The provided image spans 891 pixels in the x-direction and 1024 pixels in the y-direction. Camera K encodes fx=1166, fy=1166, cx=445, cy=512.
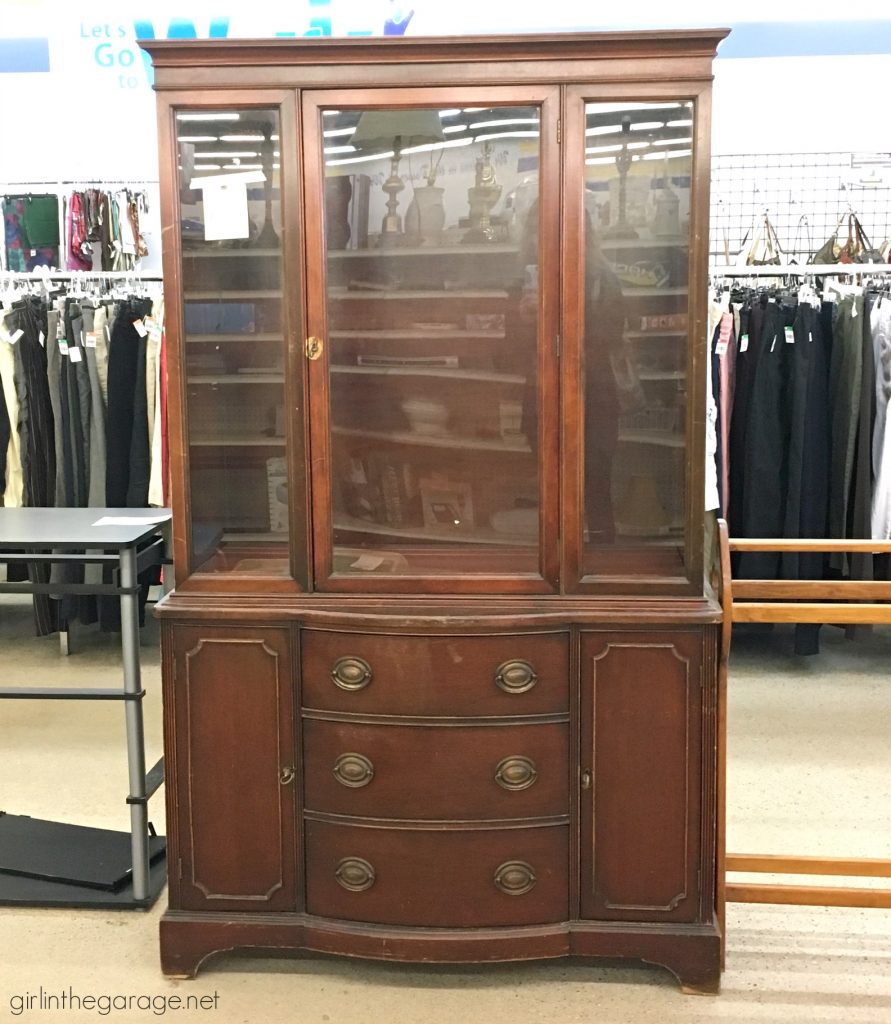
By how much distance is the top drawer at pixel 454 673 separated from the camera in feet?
8.52

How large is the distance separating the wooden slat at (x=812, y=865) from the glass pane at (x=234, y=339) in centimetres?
127

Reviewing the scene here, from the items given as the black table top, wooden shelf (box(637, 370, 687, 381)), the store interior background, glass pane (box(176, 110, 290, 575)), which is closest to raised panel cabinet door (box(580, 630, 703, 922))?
the store interior background

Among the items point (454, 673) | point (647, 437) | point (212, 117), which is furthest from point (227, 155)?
point (454, 673)

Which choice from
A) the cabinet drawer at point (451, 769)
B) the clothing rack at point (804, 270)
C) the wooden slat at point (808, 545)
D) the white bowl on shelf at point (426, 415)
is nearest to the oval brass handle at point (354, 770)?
the cabinet drawer at point (451, 769)

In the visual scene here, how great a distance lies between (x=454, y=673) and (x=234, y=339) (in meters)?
0.92

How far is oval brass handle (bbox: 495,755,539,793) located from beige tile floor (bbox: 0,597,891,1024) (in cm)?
47

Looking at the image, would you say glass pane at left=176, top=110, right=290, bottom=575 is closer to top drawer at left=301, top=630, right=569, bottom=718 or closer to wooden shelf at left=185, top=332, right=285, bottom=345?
wooden shelf at left=185, top=332, right=285, bottom=345

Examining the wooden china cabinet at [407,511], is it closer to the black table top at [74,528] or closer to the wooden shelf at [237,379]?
the wooden shelf at [237,379]

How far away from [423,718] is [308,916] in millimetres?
554

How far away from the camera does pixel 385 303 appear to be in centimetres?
272

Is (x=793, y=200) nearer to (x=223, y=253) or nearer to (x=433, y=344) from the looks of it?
(x=433, y=344)

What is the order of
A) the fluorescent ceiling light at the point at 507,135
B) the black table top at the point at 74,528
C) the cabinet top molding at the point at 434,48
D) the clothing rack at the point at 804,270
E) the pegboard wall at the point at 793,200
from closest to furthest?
the cabinet top molding at the point at 434,48, the fluorescent ceiling light at the point at 507,135, the black table top at the point at 74,528, the clothing rack at the point at 804,270, the pegboard wall at the point at 793,200

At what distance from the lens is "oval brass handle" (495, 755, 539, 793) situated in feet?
8.61

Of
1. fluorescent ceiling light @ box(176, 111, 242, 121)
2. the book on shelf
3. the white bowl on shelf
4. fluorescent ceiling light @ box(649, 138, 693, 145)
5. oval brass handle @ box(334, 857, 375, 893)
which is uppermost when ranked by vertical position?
fluorescent ceiling light @ box(176, 111, 242, 121)
